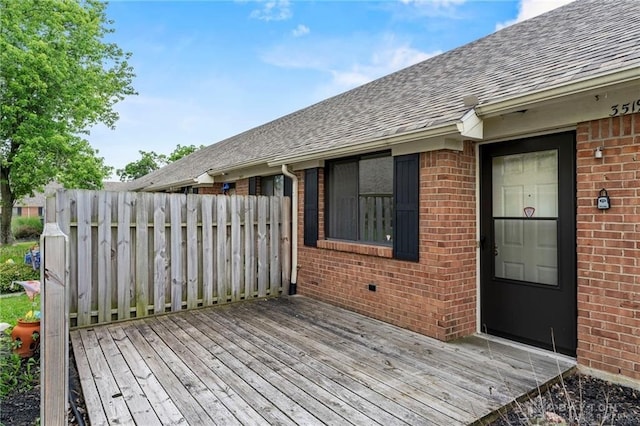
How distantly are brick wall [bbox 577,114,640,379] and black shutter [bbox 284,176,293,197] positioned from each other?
15.5ft

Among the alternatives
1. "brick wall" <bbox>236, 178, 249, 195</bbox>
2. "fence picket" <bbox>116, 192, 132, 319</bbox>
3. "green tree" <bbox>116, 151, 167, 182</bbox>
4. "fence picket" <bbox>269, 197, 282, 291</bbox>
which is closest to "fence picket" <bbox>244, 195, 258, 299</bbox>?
"fence picket" <bbox>269, 197, 282, 291</bbox>

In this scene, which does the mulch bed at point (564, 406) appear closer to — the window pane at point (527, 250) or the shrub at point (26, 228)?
the window pane at point (527, 250)

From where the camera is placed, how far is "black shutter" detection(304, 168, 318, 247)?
636 cm

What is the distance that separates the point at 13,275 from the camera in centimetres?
962

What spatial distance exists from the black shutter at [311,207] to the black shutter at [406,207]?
1774mm

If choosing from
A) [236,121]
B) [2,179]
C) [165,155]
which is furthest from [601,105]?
[165,155]

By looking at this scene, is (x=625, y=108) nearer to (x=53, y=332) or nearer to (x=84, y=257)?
(x=53, y=332)

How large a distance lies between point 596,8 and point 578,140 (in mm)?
3566

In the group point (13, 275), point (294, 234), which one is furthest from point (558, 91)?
point (13, 275)

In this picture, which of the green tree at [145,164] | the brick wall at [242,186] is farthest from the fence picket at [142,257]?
the green tree at [145,164]

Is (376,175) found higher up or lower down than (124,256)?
higher up

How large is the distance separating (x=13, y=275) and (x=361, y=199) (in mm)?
9573

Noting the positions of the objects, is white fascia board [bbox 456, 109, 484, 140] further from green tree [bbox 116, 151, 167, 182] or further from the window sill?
green tree [bbox 116, 151, 167, 182]

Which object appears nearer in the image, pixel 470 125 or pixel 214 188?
pixel 470 125
